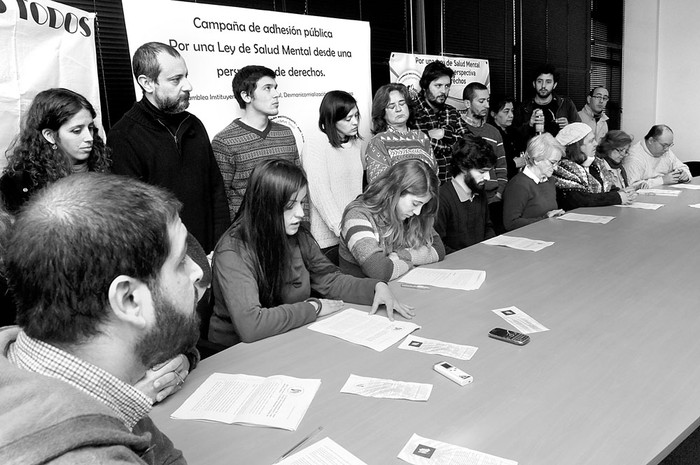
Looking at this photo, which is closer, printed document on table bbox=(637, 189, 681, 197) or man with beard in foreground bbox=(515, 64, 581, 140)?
printed document on table bbox=(637, 189, 681, 197)

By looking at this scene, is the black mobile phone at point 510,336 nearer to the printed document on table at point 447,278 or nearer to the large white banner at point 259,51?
the printed document on table at point 447,278

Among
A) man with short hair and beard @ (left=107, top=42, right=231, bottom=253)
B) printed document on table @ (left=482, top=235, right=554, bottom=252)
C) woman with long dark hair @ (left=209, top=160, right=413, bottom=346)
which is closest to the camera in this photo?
woman with long dark hair @ (left=209, top=160, right=413, bottom=346)

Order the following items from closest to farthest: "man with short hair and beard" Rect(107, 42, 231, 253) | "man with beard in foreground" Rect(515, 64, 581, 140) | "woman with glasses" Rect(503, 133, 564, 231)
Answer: "man with short hair and beard" Rect(107, 42, 231, 253), "woman with glasses" Rect(503, 133, 564, 231), "man with beard in foreground" Rect(515, 64, 581, 140)

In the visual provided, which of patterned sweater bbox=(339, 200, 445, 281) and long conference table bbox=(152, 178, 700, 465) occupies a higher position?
patterned sweater bbox=(339, 200, 445, 281)

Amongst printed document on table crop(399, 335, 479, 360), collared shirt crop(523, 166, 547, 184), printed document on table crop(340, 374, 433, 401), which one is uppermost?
collared shirt crop(523, 166, 547, 184)

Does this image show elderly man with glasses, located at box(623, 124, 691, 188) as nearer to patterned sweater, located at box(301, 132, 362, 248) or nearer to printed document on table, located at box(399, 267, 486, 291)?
patterned sweater, located at box(301, 132, 362, 248)

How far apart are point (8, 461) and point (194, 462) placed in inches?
23.8

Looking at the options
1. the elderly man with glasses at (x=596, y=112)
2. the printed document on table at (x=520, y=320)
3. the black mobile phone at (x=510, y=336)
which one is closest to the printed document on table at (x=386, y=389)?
the black mobile phone at (x=510, y=336)

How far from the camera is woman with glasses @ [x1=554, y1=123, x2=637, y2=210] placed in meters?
3.91

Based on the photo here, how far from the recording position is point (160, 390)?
135cm

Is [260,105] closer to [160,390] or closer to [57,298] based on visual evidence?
[160,390]

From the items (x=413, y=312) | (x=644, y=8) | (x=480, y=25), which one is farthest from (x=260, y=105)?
(x=644, y=8)

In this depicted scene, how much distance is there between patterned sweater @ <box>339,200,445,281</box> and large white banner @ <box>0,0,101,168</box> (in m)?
1.42

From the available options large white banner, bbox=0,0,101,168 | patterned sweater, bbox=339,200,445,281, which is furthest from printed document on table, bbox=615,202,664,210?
large white banner, bbox=0,0,101,168
